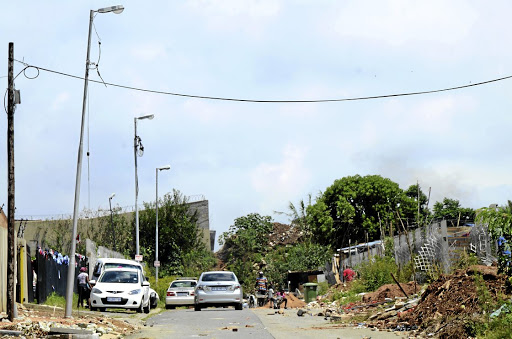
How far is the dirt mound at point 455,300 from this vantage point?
49.6ft

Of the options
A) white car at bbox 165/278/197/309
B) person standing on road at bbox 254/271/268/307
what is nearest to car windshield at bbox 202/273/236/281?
white car at bbox 165/278/197/309

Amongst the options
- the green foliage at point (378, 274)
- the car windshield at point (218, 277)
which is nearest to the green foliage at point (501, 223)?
the green foliage at point (378, 274)

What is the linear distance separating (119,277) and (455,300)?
14.8m

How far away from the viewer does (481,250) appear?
26844 mm

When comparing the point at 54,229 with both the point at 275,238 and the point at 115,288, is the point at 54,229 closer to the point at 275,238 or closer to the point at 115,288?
the point at 275,238

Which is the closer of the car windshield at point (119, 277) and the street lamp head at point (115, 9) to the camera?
the street lamp head at point (115, 9)

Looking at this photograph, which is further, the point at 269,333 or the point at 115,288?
the point at 115,288

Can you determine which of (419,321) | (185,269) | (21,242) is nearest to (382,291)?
(419,321)

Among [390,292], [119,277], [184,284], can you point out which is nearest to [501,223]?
[390,292]

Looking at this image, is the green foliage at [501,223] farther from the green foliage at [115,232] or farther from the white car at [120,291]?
the green foliage at [115,232]

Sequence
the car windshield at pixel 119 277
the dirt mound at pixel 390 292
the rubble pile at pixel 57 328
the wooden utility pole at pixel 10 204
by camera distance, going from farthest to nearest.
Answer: the car windshield at pixel 119 277 < the dirt mound at pixel 390 292 < the wooden utility pole at pixel 10 204 < the rubble pile at pixel 57 328

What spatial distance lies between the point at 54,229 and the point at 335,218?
27246 millimetres

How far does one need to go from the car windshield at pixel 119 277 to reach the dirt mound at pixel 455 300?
1280 cm

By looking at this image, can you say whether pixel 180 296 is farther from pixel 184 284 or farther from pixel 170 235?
pixel 170 235
